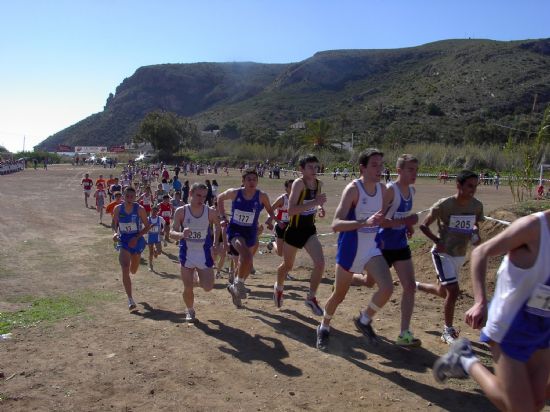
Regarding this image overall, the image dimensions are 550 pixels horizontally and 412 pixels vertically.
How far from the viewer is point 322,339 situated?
6090 millimetres

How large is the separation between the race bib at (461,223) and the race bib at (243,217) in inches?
114

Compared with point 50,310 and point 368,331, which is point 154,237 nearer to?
point 50,310

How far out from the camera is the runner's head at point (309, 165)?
6812 millimetres

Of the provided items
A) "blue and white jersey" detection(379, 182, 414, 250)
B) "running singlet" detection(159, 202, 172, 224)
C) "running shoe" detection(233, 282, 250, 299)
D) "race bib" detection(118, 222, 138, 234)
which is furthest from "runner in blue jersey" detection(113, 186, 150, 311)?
"running singlet" detection(159, 202, 172, 224)

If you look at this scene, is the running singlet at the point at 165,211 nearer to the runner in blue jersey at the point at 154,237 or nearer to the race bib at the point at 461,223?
the runner in blue jersey at the point at 154,237

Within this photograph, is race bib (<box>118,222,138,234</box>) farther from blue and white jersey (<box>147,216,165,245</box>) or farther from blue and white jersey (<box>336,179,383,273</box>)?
blue and white jersey (<box>336,179,383,273</box>)

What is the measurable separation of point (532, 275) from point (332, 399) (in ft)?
7.88

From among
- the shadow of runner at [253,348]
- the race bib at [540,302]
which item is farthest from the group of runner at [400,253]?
the shadow of runner at [253,348]

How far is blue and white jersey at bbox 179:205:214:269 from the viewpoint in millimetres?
7285

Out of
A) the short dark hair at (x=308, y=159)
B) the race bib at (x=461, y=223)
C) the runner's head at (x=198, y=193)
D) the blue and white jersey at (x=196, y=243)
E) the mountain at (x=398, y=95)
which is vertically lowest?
the blue and white jersey at (x=196, y=243)

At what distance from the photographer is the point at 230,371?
18.3 feet

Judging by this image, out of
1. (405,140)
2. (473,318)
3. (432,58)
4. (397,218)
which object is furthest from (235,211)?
(432,58)

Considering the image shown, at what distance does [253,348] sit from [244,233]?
2164mm

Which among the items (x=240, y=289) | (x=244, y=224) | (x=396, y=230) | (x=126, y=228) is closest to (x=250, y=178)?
(x=244, y=224)
